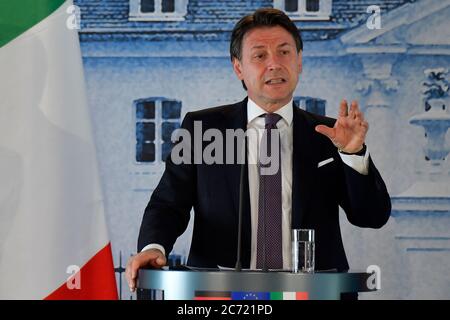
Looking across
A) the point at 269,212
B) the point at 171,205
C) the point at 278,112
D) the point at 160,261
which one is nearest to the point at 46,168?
the point at 171,205

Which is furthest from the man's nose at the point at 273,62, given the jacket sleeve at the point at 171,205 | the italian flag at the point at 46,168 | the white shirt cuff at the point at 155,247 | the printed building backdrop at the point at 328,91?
the printed building backdrop at the point at 328,91

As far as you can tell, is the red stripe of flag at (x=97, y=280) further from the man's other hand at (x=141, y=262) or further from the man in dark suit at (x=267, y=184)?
the man's other hand at (x=141, y=262)

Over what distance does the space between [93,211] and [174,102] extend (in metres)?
1.07

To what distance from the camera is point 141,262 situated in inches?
111

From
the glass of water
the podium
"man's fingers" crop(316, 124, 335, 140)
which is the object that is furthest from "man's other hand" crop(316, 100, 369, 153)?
the podium

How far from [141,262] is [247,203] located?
655 millimetres

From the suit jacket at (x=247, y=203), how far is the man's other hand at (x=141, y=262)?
0.27 meters

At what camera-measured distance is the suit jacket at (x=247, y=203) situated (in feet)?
10.7

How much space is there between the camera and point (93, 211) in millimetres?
4551

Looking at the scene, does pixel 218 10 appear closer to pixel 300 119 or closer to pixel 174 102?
pixel 174 102

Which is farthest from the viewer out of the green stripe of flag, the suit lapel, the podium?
the green stripe of flag

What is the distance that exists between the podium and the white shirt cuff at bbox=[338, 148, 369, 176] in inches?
25.6

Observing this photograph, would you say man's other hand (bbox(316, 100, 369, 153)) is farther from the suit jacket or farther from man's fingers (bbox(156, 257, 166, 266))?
man's fingers (bbox(156, 257, 166, 266))

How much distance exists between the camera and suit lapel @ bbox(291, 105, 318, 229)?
3359 mm
